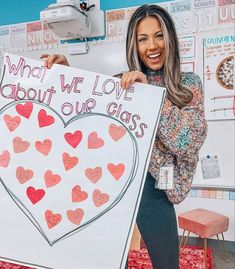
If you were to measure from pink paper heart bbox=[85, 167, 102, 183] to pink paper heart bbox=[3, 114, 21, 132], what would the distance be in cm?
27

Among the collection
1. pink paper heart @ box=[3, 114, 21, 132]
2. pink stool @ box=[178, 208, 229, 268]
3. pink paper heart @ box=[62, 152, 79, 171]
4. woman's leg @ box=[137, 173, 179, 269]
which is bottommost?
pink stool @ box=[178, 208, 229, 268]

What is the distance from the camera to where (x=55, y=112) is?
969 millimetres

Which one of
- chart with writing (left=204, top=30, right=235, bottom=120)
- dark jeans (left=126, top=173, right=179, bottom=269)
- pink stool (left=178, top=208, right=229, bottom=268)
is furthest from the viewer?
chart with writing (left=204, top=30, right=235, bottom=120)

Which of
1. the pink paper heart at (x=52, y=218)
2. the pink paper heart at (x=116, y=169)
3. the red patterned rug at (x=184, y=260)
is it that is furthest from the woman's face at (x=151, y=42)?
the red patterned rug at (x=184, y=260)

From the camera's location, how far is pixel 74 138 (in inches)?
37.7

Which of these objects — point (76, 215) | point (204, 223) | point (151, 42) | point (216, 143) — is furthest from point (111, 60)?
point (76, 215)

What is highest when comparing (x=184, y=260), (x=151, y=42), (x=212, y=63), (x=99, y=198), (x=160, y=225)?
(x=212, y=63)

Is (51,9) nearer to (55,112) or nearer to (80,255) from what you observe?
(55,112)

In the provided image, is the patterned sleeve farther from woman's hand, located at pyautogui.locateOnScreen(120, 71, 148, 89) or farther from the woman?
woman's hand, located at pyautogui.locateOnScreen(120, 71, 148, 89)

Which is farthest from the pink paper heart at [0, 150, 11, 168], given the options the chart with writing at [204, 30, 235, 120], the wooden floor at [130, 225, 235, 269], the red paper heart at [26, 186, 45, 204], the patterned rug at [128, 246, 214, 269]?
the chart with writing at [204, 30, 235, 120]

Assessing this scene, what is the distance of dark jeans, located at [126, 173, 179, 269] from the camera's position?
3.31ft

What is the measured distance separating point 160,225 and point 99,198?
0.77 ft

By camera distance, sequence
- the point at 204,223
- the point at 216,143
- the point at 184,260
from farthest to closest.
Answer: the point at 216,143 → the point at 184,260 → the point at 204,223

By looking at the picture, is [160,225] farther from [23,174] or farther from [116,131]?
[23,174]
